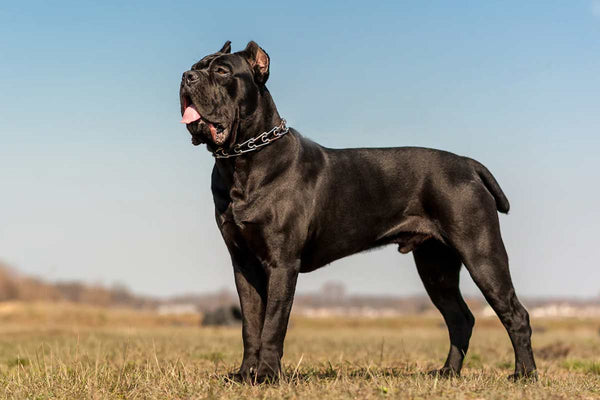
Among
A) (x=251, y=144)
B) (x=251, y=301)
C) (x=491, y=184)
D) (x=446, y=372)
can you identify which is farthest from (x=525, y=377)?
(x=251, y=144)

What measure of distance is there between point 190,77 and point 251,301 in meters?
1.93

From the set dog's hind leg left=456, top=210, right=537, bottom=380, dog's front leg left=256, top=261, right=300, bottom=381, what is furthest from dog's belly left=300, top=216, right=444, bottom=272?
dog's front leg left=256, top=261, right=300, bottom=381

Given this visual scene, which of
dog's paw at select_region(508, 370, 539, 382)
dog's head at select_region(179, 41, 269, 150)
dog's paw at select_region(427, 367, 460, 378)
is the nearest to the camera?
dog's head at select_region(179, 41, 269, 150)

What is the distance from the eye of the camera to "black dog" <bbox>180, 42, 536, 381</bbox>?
535 centimetres

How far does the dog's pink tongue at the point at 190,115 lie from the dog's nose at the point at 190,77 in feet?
0.67

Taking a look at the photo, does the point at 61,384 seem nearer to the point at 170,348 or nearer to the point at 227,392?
the point at 227,392

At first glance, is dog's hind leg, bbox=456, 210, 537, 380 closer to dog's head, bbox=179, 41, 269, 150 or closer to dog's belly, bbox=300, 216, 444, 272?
dog's belly, bbox=300, 216, 444, 272

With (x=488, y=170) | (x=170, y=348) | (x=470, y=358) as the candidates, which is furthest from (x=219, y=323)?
(x=488, y=170)

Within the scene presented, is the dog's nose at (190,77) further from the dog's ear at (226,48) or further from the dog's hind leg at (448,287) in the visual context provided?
the dog's hind leg at (448,287)

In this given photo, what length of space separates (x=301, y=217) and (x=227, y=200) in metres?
0.64

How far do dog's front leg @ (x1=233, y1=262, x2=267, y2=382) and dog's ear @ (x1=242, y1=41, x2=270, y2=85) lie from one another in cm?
160

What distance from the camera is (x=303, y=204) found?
5520 millimetres

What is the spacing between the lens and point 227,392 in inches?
189

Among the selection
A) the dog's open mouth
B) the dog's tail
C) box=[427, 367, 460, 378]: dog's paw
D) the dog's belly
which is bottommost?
box=[427, 367, 460, 378]: dog's paw
